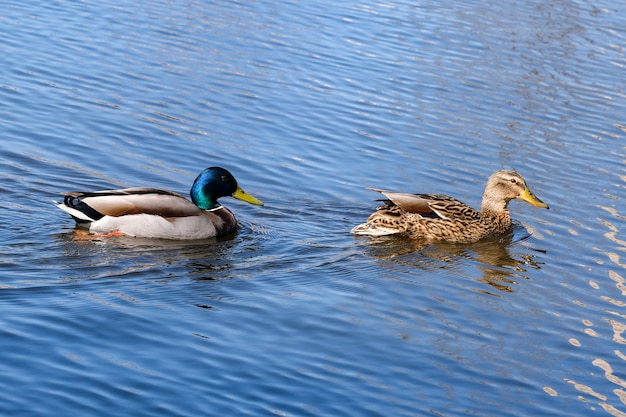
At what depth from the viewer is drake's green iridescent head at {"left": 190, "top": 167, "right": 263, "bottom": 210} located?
1188 centimetres

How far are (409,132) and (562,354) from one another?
6.74 m

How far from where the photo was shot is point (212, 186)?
11.9 meters

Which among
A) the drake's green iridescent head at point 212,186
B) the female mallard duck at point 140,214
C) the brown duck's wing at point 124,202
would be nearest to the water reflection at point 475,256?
the drake's green iridescent head at point 212,186

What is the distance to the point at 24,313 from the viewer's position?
27.8 feet

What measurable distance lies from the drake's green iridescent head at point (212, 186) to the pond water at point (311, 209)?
1.70 ft

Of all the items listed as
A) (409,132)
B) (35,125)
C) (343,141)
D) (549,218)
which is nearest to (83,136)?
(35,125)

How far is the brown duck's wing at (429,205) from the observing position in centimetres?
1190

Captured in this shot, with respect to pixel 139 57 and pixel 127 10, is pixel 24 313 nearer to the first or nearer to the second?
pixel 139 57

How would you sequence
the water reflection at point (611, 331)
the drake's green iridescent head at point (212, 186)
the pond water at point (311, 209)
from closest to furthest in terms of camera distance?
the pond water at point (311, 209), the water reflection at point (611, 331), the drake's green iridescent head at point (212, 186)

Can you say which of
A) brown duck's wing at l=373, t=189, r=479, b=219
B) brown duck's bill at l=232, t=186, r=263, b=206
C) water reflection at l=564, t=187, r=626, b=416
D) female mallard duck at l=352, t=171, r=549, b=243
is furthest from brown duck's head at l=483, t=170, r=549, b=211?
brown duck's bill at l=232, t=186, r=263, b=206

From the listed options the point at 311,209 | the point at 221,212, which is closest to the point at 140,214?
the point at 221,212

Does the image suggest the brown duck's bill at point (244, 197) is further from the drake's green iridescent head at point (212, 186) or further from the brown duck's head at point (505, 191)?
the brown duck's head at point (505, 191)

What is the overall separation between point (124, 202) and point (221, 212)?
1053 millimetres

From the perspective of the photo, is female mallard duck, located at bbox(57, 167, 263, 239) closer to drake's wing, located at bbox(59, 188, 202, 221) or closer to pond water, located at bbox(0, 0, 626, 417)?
drake's wing, located at bbox(59, 188, 202, 221)
